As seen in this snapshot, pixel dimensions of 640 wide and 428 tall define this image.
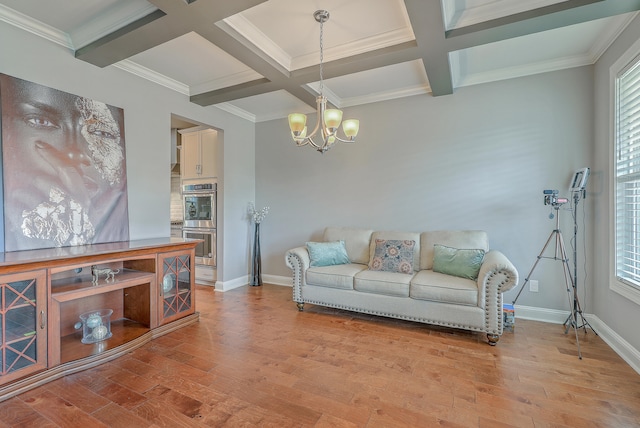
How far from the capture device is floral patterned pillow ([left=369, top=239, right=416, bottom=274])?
3388 millimetres

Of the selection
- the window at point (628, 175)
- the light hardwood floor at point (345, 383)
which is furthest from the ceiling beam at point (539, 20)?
the light hardwood floor at point (345, 383)

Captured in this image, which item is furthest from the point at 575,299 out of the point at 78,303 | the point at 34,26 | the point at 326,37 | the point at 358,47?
the point at 34,26

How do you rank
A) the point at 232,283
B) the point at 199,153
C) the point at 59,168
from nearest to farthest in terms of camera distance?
the point at 59,168, the point at 232,283, the point at 199,153

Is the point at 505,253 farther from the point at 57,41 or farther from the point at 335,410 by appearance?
the point at 57,41

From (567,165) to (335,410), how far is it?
11.3 ft

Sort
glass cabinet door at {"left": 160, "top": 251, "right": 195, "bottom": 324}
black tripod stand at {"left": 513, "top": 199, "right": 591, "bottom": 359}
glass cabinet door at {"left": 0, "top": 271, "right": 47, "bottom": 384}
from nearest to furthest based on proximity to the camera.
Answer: glass cabinet door at {"left": 0, "top": 271, "right": 47, "bottom": 384} → black tripod stand at {"left": 513, "top": 199, "right": 591, "bottom": 359} → glass cabinet door at {"left": 160, "top": 251, "right": 195, "bottom": 324}

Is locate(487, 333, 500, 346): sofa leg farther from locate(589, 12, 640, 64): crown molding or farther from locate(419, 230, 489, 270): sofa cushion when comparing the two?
locate(589, 12, 640, 64): crown molding

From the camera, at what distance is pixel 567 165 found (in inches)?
125

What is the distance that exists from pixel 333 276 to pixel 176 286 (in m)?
1.73

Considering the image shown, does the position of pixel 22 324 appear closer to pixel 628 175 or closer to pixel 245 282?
pixel 245 282

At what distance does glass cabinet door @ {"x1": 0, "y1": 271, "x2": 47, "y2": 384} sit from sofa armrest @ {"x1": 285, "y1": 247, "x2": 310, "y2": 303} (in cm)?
226

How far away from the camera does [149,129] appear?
340 centimetres

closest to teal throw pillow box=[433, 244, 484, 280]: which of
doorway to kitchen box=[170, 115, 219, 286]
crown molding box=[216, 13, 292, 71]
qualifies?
crown molding box=[216, 13, 292, 71]

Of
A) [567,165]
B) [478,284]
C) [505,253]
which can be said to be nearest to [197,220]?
[478,284]
